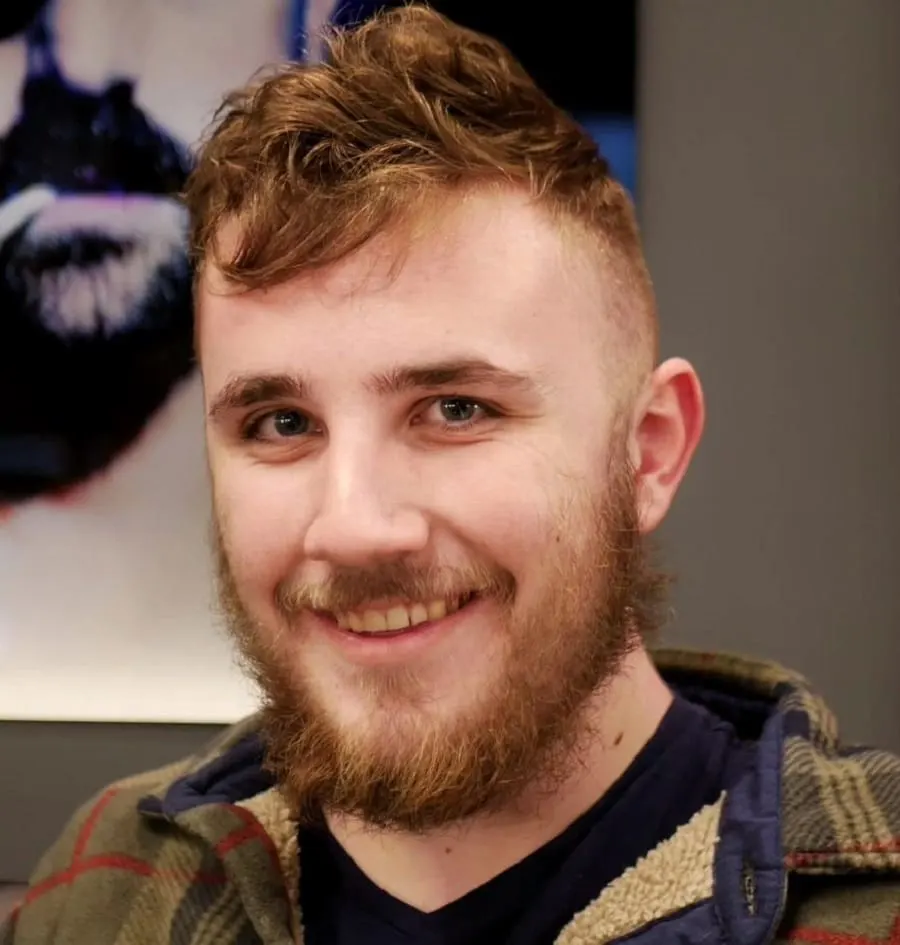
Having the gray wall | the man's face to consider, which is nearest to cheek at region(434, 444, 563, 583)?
the man's face

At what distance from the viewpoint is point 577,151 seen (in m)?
0.72

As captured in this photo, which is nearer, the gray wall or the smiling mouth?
the smiling mouth

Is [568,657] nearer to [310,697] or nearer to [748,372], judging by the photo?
[310,697]

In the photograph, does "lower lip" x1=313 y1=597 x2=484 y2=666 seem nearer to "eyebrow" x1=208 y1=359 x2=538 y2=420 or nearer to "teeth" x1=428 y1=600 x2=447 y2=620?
"teeth" x1=428 y1=600 x2=447 y2=620

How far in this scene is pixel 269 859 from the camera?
2.47 ft

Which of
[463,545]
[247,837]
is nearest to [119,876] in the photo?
[247,837]

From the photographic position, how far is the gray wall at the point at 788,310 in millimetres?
1058

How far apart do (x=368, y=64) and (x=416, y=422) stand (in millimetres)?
274

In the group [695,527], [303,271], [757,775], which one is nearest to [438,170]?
[303,271]

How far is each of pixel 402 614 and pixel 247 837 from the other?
11.0 inches

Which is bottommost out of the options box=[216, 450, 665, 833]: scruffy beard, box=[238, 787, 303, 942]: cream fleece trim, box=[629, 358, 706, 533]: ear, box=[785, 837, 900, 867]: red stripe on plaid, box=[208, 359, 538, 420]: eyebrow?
box=[238, 787, 303, 942]: cream fleece trim

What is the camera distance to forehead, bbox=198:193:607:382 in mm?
621

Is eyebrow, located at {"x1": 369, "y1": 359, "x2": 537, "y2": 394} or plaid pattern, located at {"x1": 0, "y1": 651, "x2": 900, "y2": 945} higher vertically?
eyebrow, located at {"x1": 369, "y1": 359, "x2": 537, "y2": 394}

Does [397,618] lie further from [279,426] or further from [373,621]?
[279,426]
